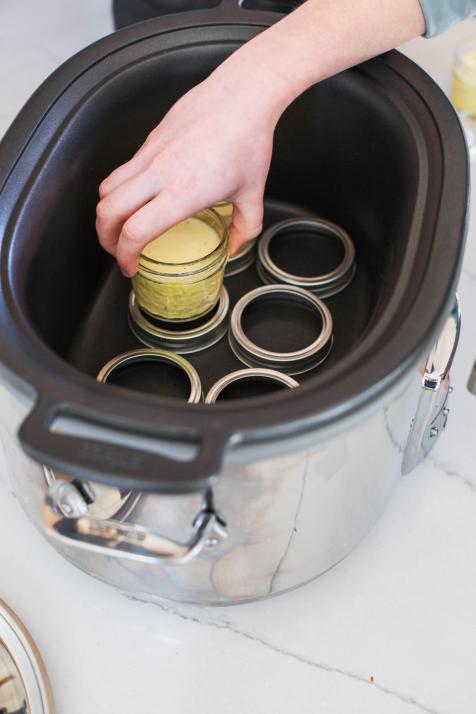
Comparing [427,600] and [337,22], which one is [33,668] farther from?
[337,22]

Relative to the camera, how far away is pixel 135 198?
1.92 feet

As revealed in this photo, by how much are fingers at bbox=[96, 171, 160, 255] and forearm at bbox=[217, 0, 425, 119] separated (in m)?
0.09

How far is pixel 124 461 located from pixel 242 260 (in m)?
0.38

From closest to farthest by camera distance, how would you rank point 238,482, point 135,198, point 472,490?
point 238,482 → point 135,198 → point 472,490

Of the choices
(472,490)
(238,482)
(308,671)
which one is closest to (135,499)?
(238,482)

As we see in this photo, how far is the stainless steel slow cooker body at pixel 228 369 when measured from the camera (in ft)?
1.48

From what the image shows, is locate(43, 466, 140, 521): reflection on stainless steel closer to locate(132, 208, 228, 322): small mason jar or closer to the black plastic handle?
the black plastic handle

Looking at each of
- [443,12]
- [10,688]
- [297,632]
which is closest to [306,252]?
[443,12]

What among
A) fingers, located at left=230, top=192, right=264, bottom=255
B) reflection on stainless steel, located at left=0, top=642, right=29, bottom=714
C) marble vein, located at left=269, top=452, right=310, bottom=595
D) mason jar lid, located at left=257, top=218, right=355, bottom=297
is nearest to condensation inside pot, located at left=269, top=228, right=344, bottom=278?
mason jar lid, located at left=257, top=218, right=355, bottom=297

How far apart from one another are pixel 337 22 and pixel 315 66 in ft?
0.12

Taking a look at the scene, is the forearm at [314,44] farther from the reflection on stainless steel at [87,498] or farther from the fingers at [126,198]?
the reflection on stainless steel at [87,498]

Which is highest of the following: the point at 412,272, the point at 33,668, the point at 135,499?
the point at 412,272

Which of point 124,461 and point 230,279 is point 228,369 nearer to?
point 230,279

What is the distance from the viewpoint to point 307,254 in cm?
78
